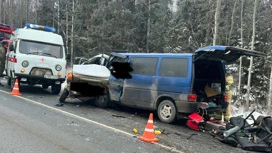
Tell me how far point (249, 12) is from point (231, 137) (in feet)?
75.0

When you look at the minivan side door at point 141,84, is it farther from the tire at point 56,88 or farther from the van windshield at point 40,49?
the tire at point 56,88

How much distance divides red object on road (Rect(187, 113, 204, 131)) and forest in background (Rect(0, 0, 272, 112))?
1659 centimetres

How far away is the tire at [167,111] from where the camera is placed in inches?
318

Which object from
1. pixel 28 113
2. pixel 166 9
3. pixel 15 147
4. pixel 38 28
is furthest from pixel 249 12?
pixel 15 147

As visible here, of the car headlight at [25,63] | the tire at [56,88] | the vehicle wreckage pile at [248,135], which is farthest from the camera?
the tire at [56,88]

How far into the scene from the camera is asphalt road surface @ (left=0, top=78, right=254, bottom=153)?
5449 mm

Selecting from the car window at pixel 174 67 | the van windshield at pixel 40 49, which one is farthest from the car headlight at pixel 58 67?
the car window at pixel 174 67

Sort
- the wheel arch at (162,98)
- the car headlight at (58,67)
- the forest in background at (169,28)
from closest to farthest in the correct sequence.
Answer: the wheel arch at (162,98), the car headlight at (58,67), the forest in background at (169,28)

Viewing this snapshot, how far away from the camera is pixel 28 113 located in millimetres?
8102

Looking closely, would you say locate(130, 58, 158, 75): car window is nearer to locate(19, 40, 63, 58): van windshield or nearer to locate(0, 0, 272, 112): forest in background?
locate(19, 40, 63, 58): van windshield

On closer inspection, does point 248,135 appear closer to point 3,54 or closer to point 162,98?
point 162,98

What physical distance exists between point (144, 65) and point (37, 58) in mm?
4855

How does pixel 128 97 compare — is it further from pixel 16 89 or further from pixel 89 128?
pixel 16 89

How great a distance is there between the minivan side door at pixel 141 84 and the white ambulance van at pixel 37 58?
3.88 metres
